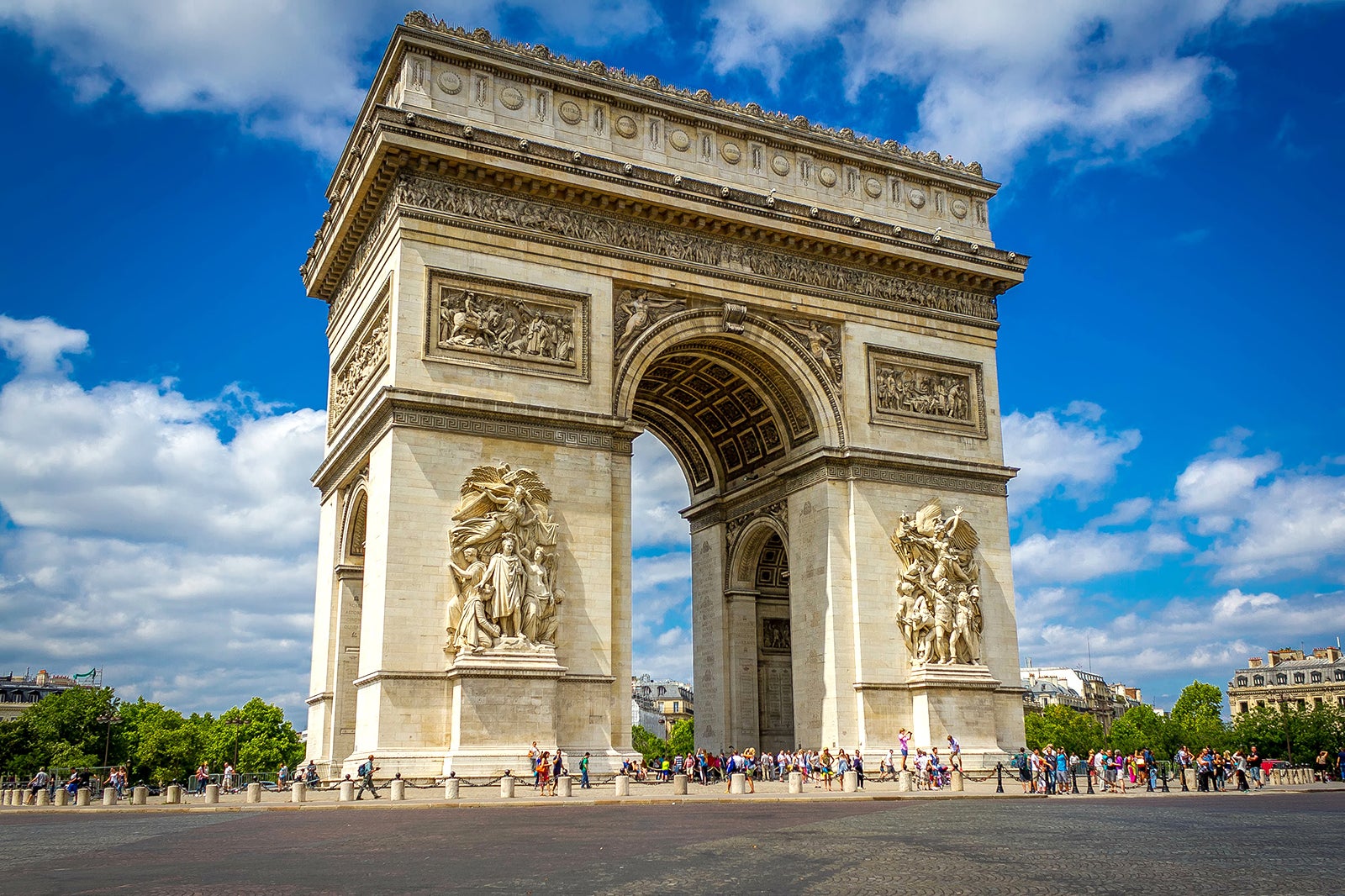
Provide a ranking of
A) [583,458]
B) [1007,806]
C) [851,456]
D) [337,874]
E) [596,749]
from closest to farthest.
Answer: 1. [337,874]
2. [1007,806]
3. [596,749]
4. [583,458]
5. [851,456]

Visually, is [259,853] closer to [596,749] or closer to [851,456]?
[596,749]

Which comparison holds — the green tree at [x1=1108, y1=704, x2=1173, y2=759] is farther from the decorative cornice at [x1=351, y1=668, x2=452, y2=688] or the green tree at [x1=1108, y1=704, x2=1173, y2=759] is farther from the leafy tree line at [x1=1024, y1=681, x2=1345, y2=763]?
the decorative cornice at [x1=351, y1=668, x2=452, y2=688]

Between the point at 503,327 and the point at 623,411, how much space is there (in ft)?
11.9

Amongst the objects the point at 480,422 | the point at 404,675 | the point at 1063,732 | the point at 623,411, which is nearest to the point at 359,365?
the point at 480,422

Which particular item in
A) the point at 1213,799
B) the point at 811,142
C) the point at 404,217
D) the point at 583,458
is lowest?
the point at 1213,799

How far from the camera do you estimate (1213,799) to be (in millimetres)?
27047

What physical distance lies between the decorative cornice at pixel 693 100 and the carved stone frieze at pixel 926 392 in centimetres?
599

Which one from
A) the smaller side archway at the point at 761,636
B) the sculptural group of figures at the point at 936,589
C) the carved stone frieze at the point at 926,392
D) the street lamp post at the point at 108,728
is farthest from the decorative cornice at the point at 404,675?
the street lamp post at the point at 108,728

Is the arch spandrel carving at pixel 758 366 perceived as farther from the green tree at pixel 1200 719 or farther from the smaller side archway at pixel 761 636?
the green tree at pixel 1200 719

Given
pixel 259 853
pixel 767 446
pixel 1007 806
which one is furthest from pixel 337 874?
pixel 767 446

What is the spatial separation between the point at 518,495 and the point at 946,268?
48.5ft

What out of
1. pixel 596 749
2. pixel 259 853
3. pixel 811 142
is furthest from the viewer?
pixel 811 142

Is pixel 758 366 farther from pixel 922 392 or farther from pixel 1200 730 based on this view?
pixel 1200 730

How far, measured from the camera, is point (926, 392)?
33.4 metres
